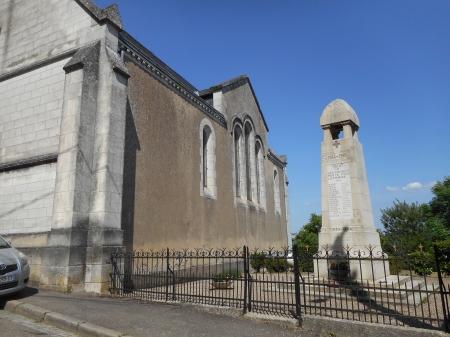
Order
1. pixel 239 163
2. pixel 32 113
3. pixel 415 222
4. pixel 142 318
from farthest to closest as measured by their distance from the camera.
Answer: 1. pixel 415 222
2. pixel 239 163
3. pixel 32 113
4. pixel 142 318

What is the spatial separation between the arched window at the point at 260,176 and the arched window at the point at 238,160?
99.5 inches

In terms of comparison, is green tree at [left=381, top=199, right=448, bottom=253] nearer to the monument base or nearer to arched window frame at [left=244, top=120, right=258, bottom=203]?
arched window frame at [left=244, top=120, right=258, bottom=203]

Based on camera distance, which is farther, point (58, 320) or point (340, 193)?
point (340, 193)

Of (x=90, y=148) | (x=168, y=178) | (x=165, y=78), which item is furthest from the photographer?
(x=165, y=78)

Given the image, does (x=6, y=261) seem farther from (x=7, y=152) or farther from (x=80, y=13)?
(x=80, y=13)

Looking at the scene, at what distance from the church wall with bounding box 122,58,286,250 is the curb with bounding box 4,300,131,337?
11.3ft

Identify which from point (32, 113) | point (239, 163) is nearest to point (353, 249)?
point (32, 113)

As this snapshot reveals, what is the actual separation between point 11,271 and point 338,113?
8.92 meters

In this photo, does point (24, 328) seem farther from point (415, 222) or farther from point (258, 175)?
point (415, 222)

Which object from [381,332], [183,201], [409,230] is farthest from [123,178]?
[409,230]

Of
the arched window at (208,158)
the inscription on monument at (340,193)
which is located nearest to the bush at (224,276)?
the inscription on monument at (340,193)

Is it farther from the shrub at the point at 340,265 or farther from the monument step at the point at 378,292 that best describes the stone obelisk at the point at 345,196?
the monument step at the point at 378,292

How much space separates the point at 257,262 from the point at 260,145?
29.1ft

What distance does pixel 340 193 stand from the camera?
29.3ft
